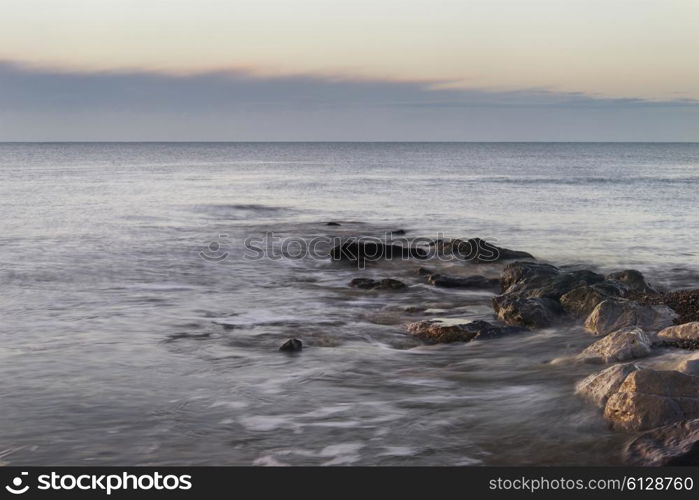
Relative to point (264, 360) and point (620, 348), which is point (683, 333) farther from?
point (264, 360)

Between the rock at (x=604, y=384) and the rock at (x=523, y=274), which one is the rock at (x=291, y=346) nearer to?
the rock at (x=604, y=384)

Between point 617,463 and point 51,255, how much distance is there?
20.9 m

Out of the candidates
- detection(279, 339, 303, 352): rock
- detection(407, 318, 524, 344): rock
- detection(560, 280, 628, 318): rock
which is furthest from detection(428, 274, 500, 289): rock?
detection(279, 339, 303, 352): rock

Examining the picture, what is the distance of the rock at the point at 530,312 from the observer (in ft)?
46.5

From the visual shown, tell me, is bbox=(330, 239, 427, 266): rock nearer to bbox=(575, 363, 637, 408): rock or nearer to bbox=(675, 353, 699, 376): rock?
bbox=(575, 363, 637, 408): rock

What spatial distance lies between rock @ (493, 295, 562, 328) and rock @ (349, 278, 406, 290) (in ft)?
13.4

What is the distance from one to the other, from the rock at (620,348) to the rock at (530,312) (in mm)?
2510

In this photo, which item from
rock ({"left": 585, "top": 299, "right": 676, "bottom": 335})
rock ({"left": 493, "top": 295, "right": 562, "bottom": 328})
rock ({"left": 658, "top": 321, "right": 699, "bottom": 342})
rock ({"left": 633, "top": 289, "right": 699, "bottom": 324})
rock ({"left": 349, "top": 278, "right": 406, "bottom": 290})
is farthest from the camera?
rock ({"left": 349, "top": 278, "right": 406, "bottom": 290})

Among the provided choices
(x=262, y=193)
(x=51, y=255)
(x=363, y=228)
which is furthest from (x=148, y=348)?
(x=262, y=193)

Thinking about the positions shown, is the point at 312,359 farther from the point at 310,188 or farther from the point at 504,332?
the point at 310,188

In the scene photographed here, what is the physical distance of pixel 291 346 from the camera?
12.8m

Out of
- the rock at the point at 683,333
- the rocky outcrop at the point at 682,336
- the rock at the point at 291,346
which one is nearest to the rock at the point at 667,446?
the rocky outcrop at the point at 682,336

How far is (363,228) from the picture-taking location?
34938 millimetres

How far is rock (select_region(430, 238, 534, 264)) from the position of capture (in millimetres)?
23984
